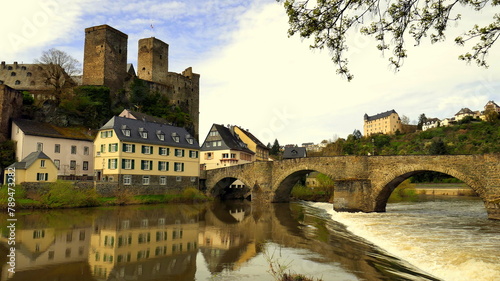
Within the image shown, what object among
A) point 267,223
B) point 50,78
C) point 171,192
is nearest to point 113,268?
point 267,223

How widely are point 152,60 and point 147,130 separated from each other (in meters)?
26.4

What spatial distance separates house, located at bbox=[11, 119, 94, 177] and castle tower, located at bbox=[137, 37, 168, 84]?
76.8 feet

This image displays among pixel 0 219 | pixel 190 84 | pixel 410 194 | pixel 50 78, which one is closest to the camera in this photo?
pixel 0 219

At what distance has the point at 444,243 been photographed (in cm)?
1528

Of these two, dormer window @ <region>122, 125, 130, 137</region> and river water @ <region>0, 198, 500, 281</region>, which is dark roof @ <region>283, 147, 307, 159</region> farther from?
river water @ <region>0, 198, 500, 281</region>

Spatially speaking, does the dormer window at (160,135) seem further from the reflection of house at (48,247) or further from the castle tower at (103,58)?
the reflection of house at (48,247)

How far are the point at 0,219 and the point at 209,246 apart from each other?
13.8 metres

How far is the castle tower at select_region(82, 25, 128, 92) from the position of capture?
54500mm

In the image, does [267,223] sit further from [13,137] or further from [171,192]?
[13,137]

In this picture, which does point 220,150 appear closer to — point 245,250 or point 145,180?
point 145,180

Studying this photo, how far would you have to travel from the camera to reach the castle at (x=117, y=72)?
171 ft

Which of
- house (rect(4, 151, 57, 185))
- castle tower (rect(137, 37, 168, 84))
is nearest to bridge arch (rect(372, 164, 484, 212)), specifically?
house (rect(4, 151, 57, 185))

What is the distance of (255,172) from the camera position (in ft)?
134

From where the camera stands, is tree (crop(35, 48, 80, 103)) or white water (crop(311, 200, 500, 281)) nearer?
white water (crop(311, 200, 500, 281))
